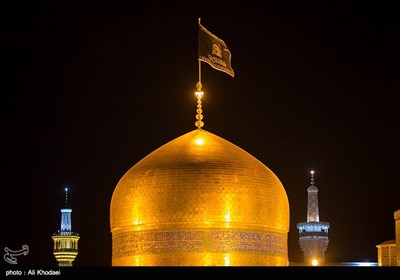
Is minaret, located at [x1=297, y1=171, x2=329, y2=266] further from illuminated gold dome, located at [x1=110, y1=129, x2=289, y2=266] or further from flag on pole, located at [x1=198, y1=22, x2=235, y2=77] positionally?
illuminated gold dome, located at [x1=110, y1=129, x2=289, y2=266]

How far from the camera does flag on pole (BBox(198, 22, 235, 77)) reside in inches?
1008

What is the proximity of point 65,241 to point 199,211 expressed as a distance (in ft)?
46.2

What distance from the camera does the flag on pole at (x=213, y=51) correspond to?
25.6 m

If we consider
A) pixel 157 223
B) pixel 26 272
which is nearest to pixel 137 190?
pixel 157 223

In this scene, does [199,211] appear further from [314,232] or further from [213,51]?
[314,232]

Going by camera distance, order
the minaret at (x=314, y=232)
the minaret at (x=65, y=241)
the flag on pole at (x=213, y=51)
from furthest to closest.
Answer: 1. the minaret at (x=314, y=232)
2. the minaret at (x=65, y=241)
3. the flag on pole at (x=213, y=51)

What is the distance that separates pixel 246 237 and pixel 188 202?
46.3 inches

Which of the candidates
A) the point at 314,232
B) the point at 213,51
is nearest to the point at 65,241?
the point at 314,232

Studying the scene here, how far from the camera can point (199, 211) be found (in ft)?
78.1

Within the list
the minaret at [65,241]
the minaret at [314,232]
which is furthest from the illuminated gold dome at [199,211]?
the minaret at [314,232]

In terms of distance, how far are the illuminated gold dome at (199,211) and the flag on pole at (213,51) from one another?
172cm

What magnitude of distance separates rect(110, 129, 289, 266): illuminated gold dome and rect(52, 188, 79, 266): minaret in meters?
11.9

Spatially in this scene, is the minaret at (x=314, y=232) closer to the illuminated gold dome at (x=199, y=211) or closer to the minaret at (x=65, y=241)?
the minaret at (x=65, y=241)

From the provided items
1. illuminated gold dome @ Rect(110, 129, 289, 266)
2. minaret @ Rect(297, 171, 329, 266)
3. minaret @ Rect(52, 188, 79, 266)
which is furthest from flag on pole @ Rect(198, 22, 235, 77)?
minaret @ Rect(297, 171, 329, 266)
